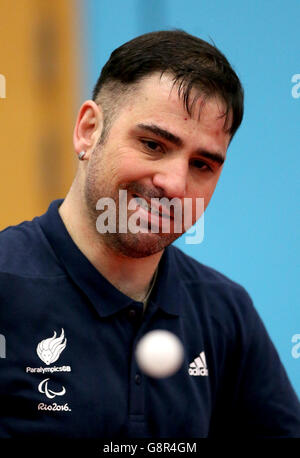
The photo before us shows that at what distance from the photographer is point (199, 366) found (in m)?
1.16

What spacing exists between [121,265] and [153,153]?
0.73 ft

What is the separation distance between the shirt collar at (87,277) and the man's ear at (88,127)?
0.13 meters

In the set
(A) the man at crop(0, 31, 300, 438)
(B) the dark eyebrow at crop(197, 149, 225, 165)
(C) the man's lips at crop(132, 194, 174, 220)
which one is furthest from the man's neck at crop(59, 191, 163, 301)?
(B) the dark eyebrow at crop(197, 149, 225, 165)

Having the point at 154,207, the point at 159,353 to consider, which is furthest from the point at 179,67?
the point at 159,353

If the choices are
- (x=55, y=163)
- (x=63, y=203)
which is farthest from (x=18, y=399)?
(x=55, y=163)

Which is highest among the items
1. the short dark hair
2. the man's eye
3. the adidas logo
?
the short dark hair

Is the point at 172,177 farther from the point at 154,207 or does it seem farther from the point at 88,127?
the point at 88,127

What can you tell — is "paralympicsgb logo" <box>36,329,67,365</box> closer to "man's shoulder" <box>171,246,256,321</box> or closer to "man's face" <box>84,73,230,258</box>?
"man's face" <box>84,73,230,258</box>

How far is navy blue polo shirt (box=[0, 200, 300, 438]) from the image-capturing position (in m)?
1.00

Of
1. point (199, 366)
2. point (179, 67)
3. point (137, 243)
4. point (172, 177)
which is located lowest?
point (199, 366)

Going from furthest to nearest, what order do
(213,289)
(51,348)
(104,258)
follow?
1. (213,289)
2. (104,258)
3. (51,348)

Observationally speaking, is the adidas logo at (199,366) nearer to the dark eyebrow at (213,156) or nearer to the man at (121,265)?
the man at (121,265)

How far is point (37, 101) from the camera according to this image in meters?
1.90

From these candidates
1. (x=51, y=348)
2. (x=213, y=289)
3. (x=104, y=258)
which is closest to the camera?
(x=51, y=348)
